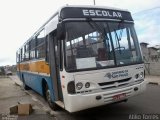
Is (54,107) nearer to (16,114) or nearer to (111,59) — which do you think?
(16,114)

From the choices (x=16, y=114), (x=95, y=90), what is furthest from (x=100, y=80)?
(x=16, y=114)

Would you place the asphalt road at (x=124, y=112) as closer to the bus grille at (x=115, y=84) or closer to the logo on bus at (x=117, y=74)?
the bus grille at (x=115, y=84)

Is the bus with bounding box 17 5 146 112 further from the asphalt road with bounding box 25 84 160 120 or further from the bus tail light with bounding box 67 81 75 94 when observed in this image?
the asphalt road with bounding box 25 84 160 120

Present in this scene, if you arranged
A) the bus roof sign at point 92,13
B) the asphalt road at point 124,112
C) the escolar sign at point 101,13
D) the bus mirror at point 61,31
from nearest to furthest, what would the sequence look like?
the bus mirror at point 61,31, the bus roof sign at point 92,13, the escolar sign at point 101,13, the asphalt road at point 124,112

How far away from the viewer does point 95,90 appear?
7.00 meters

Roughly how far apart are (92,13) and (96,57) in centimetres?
126

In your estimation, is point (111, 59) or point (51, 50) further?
point (51, 50)

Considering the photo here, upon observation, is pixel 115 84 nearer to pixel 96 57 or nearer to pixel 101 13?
pixel 96 57

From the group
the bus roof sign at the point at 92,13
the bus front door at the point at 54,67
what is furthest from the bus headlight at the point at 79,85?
the bus front door at the point at 54,67

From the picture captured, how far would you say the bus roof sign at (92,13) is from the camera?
7.30 meters

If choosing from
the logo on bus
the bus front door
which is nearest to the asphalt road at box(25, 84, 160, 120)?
the bus front door

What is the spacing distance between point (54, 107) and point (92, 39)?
329cm

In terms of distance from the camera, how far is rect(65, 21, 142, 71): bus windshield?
7047 millimetres

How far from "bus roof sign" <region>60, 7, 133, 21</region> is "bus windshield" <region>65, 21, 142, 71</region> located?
0.20 m
